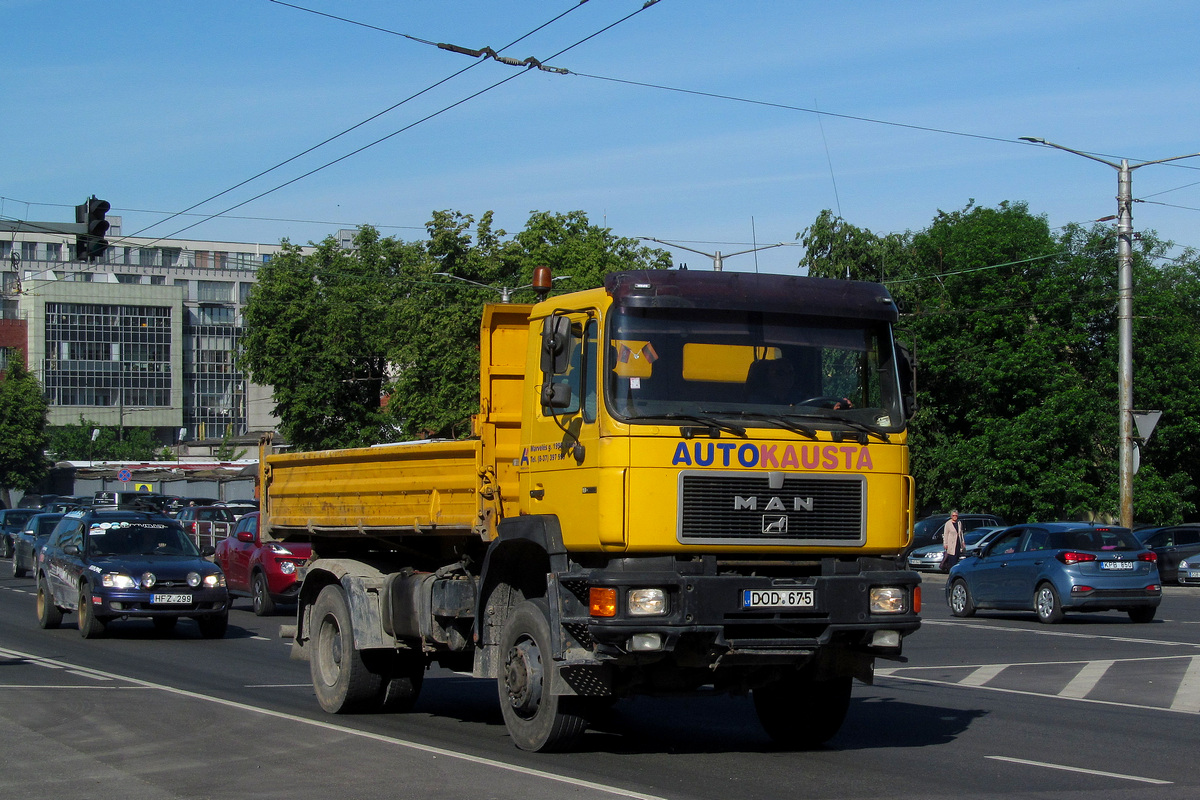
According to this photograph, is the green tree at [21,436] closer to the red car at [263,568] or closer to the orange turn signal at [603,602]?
the red car at [263,568]

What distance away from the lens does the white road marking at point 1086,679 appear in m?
13.1

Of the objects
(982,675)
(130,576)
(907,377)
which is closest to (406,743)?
(907,377)

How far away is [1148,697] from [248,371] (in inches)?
2200

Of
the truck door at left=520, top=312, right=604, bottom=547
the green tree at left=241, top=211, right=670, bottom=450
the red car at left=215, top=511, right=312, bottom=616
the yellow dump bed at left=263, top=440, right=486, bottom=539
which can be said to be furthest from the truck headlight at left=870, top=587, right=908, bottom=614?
the green tree at left=241, top=211, right=670, bottom=450

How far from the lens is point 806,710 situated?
980 centimetres

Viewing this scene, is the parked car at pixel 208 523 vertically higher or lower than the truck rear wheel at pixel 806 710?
lower

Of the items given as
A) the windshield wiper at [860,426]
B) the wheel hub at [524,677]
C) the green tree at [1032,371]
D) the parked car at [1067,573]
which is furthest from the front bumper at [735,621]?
the green tree at [1032,371]

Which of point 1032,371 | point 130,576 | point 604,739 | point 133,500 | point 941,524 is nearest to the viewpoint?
point 604,739

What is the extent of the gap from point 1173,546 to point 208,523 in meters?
22.6

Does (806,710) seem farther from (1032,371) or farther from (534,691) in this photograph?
(1032,371)

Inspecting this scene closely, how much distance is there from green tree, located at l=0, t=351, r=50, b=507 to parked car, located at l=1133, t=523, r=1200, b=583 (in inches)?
2736

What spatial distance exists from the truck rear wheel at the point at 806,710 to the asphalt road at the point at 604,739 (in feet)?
0.67

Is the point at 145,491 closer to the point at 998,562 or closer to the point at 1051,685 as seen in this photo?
the point at 998,562

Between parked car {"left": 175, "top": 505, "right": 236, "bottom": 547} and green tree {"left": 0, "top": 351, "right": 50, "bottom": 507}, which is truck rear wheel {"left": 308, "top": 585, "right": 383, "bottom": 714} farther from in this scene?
green tree {"left": 0, "top": 351, "right": 50, "bottom": 507}
